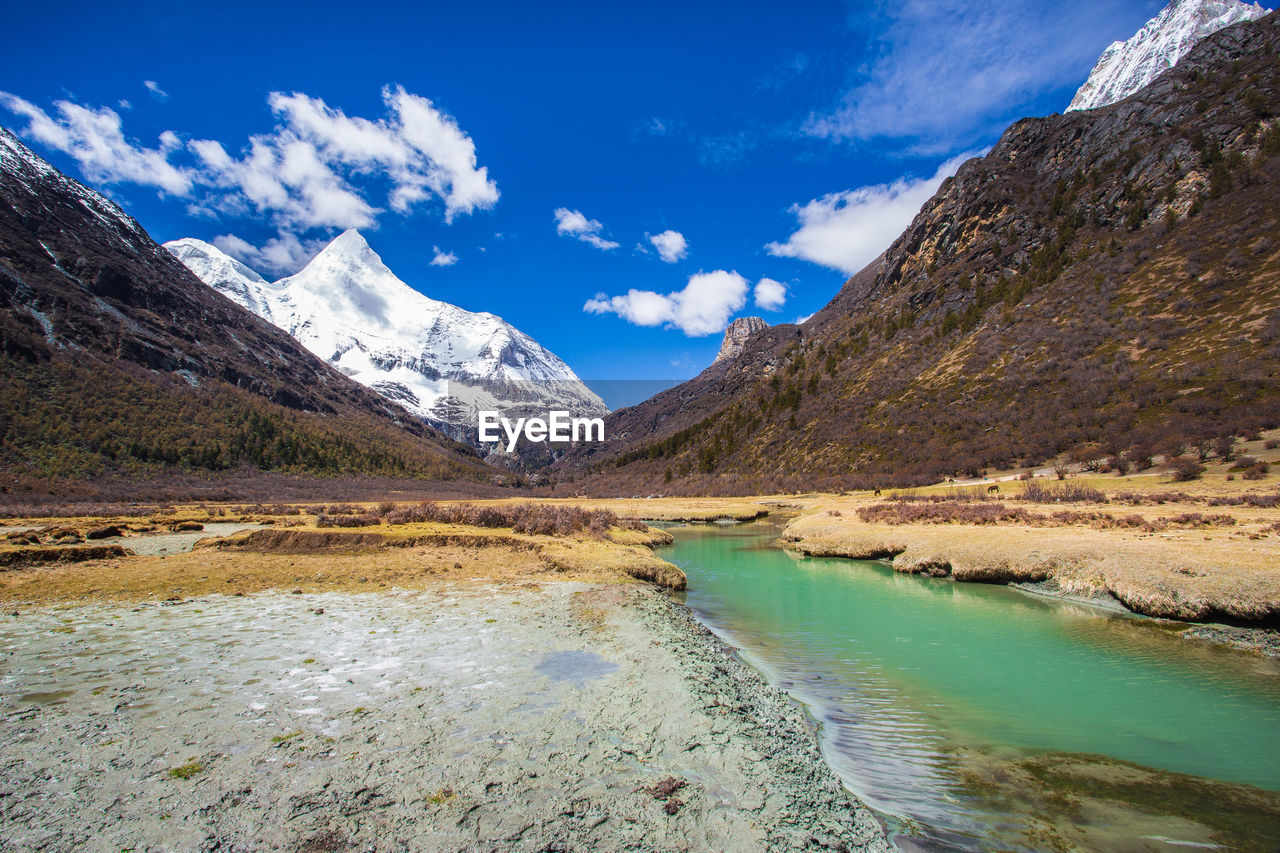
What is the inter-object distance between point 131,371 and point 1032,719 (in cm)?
15088

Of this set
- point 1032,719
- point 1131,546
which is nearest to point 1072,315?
point 1131,546

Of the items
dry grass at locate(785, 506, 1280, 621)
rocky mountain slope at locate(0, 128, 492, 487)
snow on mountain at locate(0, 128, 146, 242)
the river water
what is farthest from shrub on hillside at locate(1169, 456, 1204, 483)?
snow on mountain at locate(0, 128, 146, 242)

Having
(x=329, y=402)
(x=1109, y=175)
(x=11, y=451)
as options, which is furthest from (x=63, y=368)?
(x=1109, y=175)

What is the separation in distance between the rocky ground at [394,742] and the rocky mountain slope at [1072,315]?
46661mm

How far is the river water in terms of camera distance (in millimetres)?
5598

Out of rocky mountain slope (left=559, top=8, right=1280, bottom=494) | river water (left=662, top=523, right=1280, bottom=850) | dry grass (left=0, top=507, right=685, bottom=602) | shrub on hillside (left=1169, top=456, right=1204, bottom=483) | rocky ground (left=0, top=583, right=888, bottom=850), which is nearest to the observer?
rocky ground (left=0, top=583, right=888, bottom=850)

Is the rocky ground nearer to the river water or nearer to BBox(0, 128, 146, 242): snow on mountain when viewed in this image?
the river water

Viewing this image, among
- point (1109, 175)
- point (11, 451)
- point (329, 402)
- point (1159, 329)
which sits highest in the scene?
point (1109, 175)

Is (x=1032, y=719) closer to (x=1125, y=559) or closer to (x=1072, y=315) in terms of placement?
(x=1125, y=559)

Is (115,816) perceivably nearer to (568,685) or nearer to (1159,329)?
(568,685)

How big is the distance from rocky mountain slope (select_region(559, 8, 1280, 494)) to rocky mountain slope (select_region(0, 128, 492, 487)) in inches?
3663

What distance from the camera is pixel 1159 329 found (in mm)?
55062

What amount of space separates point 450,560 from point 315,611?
7.13 meters

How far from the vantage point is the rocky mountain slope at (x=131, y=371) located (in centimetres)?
7981
